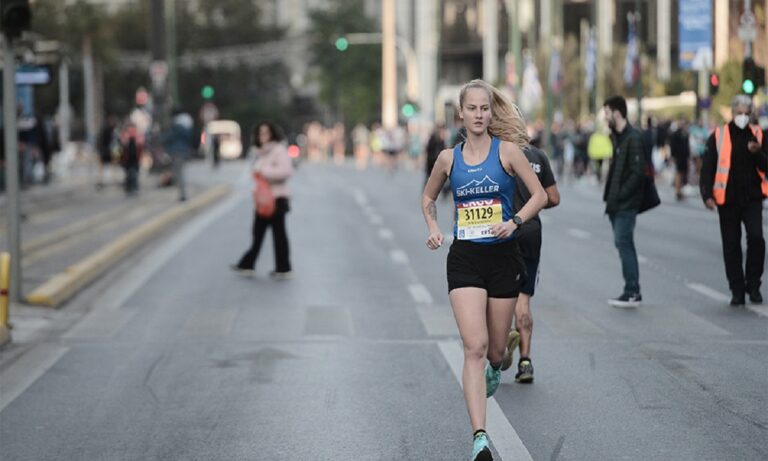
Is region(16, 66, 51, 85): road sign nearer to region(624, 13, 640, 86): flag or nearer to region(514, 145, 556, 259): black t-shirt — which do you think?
region(514, 145, 556, 259): black t-shirt

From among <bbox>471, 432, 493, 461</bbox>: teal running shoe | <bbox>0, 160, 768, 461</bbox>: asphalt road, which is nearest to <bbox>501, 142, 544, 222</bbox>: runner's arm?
<bbox>471, 432, 493, 461</bbox>: teal running shoe

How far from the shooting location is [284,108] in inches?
4564

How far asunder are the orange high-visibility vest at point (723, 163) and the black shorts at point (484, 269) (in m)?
6.78

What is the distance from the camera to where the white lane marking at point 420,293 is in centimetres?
1520

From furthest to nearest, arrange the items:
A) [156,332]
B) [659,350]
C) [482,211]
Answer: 1. [156,332]
2. [659,350]
3. [482,211]

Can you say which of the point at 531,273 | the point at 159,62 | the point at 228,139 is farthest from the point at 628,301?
the point at 228,139

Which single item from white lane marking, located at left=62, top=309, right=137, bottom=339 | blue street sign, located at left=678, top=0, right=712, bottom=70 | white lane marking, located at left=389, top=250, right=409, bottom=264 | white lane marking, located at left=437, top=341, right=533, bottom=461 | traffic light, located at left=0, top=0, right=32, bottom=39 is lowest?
white lane marking, located at left=389, top=250, right=409, bottom=264

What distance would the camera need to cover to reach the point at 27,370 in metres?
11.0

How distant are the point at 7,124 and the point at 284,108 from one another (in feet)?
334

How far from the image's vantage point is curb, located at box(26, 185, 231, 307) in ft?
49.8

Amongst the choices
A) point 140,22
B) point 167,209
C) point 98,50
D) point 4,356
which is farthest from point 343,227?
point 140,22

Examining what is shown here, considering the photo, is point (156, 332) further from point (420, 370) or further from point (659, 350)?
point (659, 350)

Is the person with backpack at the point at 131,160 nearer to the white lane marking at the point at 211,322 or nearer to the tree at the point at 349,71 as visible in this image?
the white lane marking at the point at 211,322

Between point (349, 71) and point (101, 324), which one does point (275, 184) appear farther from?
point (349, 71)
